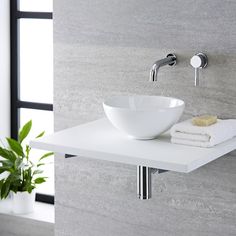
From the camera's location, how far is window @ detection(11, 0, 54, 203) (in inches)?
148

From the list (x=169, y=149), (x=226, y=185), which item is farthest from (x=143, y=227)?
(x=169, y=149)

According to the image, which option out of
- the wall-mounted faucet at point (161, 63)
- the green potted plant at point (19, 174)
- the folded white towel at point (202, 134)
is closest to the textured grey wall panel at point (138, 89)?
the wall-mounted faucet at point (161, 63)

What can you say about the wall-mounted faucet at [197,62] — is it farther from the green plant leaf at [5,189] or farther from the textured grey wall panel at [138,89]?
the green plant leaf at [5,189]

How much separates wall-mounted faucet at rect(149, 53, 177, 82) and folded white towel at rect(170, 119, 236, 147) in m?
0.24

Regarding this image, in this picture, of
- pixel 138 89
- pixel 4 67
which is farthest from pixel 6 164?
pixel 138 89

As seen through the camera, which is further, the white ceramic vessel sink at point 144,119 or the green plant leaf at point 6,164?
the green plant leaf at point 6,164

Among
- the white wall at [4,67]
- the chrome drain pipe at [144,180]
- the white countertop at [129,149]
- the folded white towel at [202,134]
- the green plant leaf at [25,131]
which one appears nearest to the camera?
the white countertop at [129,149]

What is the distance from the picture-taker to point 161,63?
275 centimetres

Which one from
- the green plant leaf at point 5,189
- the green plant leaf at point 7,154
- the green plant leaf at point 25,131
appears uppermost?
the green plant leaf at point 25,131

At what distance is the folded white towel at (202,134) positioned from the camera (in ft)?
8.14

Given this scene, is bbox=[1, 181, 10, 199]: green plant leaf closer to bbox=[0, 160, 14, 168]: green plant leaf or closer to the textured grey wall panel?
bbox=[0, 160, 14, 168]: green plant leaf

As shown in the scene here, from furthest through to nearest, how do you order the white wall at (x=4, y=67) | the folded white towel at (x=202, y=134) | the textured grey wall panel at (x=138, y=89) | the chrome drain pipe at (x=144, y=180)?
the white wall at (x=4, y=67) → the textured grey wall panel at (x=138, y=89) → the chrome drain pipe at (x=144, y=180) → the folded white towel at (x=202, y=134)

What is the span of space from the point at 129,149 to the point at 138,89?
0.57m

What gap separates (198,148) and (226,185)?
417 millimetres
